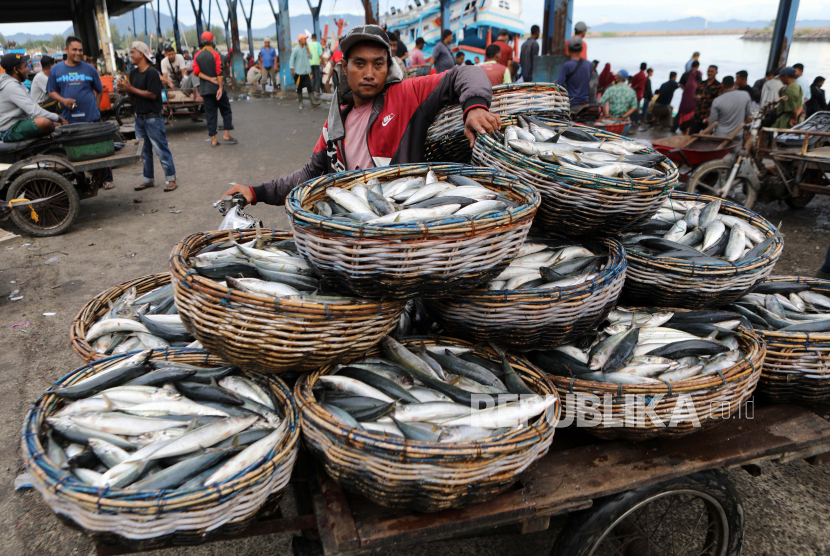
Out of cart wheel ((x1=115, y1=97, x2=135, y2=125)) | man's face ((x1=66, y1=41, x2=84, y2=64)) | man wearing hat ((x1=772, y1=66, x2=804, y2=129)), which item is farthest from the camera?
cart wheel ((x1=115, y1=97, x2=135, y2=125))

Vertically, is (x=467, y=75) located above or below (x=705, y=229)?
above

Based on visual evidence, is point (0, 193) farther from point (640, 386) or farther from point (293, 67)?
point (293, 67)

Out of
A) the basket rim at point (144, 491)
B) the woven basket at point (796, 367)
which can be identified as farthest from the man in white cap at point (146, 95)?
the woven basket at point (796, 367)

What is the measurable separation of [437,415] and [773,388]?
5.26ft

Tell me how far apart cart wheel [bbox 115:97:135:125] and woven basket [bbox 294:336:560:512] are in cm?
1494

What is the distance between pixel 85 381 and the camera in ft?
6.17

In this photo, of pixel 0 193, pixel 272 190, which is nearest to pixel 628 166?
pixel 272 190

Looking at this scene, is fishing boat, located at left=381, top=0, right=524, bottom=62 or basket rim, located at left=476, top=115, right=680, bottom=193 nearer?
basket rim, located at left=476, top=115, right=680, bottom=193

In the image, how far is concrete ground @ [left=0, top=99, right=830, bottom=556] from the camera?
2457 millimetres

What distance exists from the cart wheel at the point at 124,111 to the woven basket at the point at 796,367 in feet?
50.7

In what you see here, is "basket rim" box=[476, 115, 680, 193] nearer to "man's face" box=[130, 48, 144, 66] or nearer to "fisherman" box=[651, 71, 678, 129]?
"man's face" box=[130, 48, 144, 66]

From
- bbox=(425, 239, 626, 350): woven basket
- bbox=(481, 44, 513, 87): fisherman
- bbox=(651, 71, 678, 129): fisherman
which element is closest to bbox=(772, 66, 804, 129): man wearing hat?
bbox=(481, 44, 513, 87): fisherman

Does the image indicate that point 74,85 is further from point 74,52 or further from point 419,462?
point 419,462

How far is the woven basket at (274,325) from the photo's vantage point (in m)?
1.60
